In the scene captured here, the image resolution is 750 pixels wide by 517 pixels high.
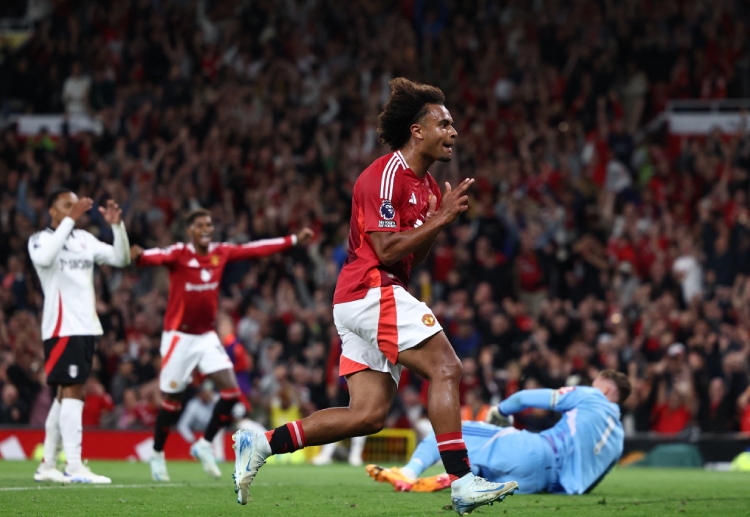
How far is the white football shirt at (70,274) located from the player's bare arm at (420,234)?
432 centimetres

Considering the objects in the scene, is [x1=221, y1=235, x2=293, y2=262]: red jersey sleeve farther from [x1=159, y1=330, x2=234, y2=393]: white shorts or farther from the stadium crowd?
the stadium crowd

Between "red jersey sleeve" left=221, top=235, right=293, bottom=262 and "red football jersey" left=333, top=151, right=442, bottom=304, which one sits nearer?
"red football jersey" left=333, top=151, right=442, bottom=304

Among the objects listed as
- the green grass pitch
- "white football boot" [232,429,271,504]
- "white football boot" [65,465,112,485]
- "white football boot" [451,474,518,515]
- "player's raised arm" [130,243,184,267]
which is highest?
"player's raised arm" [130,243,184,267]

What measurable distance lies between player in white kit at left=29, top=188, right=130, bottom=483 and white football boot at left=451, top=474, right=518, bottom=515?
472 cm

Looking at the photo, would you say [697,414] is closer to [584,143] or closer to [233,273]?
[584,143]

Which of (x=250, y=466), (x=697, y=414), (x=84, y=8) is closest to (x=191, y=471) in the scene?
(x=250, y=466)

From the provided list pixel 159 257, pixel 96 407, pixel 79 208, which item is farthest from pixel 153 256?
pixel 96 407

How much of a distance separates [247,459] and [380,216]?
1704 mm

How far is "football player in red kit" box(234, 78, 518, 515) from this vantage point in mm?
6746

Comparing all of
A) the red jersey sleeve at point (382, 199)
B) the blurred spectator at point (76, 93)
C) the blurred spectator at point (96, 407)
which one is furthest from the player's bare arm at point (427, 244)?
the blurred spectator at point (76, 93)

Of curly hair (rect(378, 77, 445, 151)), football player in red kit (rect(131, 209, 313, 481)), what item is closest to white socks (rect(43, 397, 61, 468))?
football player in red kit (rect(131, 209, 313, 481))

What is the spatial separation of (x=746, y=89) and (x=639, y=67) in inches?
87.6

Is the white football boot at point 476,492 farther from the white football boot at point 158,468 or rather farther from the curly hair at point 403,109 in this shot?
the white football boot at point 158,468

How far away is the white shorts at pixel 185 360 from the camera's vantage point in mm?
11906
